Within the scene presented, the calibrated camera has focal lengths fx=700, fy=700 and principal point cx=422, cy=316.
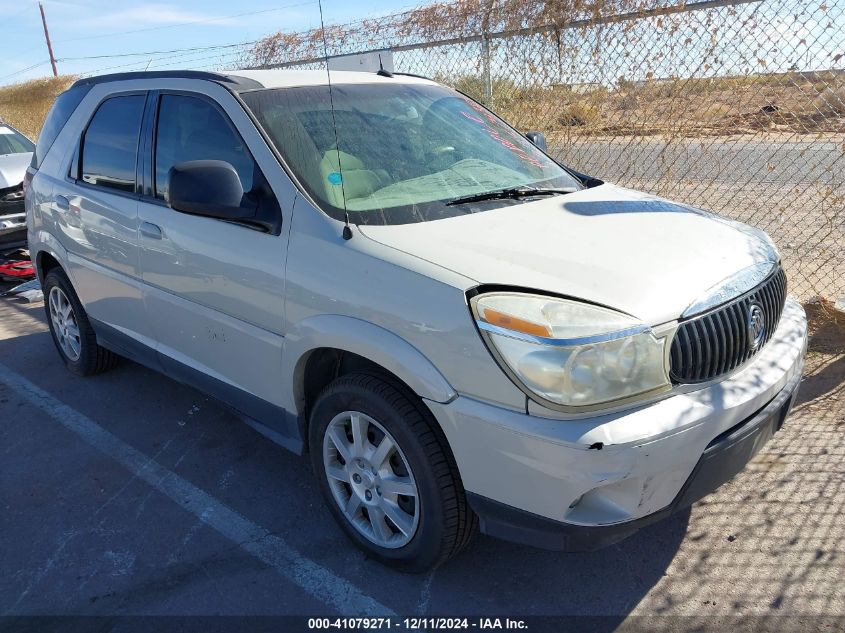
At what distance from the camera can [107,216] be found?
4.02m

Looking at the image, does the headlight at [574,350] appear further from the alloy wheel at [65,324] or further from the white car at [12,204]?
the white car at [12,204]

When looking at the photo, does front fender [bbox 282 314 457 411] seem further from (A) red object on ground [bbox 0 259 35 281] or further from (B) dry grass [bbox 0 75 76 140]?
(B) dry grass [bbox 0 75 76 140]

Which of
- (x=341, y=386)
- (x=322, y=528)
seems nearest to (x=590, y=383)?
(x=341, y=386)

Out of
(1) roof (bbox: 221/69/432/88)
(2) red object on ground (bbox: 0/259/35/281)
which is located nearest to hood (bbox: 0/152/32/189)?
(2) red object on ground (bbox: 0/259/35/281)

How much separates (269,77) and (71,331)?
2.65 meters

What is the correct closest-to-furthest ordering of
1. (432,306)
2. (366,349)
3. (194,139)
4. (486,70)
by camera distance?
1. (432,306)
2. (366,349)
3. (194,139)
4. (486,70)

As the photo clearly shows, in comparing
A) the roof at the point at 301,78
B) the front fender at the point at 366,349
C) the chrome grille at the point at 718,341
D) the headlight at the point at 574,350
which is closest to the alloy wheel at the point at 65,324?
the roof at the point at 301,78

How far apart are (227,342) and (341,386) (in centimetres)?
84

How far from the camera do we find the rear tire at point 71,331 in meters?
4.82

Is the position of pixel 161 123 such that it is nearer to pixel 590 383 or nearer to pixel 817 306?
pixel 590 383

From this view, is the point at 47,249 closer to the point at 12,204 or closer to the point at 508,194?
the point at 508,194

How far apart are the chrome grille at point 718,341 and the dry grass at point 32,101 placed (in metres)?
21.2

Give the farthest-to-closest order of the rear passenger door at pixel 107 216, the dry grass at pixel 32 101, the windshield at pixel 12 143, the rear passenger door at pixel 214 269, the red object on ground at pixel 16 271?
the dry grass at pixel 32 101 → the windshield at pixel 12 143 → the red object on ground at pixel 16 271 → the rear passenger door at pixel 107 216 → the rear passenger door at pixel 214 269

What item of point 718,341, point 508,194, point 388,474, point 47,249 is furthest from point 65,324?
point 718,341
